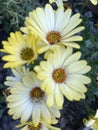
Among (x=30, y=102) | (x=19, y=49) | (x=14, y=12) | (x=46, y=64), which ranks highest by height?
(x=14, y=12)

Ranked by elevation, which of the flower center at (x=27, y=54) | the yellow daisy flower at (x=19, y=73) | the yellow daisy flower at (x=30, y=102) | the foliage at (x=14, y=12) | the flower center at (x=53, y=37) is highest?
the foliage at (x=14, y=12)

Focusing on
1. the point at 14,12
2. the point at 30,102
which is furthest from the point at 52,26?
the point at 14,12

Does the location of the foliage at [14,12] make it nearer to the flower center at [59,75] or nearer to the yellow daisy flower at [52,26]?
the yellow daisy flower at [52,26]

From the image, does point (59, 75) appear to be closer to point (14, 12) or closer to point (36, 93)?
point (36, 93)

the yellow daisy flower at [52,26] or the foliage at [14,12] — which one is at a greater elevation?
the foliage at [14,12]

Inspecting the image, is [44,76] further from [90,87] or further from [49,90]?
[90,87]

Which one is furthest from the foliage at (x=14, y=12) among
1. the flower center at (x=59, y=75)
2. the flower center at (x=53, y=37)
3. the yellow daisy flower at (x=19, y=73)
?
the flower center at (x=59, y=75)

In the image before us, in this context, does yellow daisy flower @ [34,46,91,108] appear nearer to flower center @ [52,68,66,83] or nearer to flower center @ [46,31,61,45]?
flower center @ [52,68,66,83]
